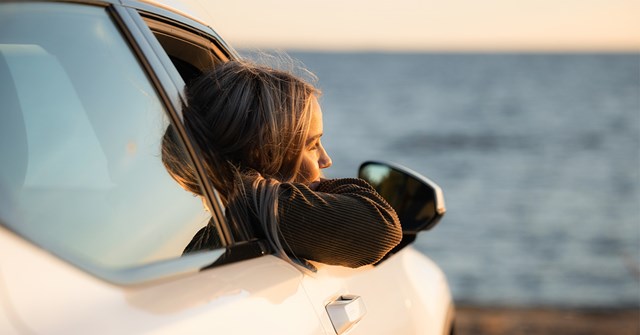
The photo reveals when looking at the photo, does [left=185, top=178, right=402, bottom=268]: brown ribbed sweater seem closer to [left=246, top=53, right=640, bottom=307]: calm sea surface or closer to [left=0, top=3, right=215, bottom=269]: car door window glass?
[left=0, top=3, right=215, bottom=269]: car door window glass

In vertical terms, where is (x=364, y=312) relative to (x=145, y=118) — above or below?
below

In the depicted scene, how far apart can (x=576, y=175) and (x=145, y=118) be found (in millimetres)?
28438

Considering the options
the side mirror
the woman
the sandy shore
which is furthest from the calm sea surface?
the woman

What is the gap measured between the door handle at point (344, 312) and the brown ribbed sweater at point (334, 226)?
0.09m

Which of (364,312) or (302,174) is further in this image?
(302,174)

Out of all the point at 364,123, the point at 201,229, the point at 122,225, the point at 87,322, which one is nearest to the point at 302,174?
the point at 201,229

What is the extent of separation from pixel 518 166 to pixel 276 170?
102ft

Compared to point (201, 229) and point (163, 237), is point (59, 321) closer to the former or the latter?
point (163, 237)

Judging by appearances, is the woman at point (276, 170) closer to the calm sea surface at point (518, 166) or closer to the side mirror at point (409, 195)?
the side mirror at point (409, 195)

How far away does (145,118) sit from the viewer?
1.93m

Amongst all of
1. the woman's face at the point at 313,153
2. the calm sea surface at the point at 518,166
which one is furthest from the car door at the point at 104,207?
the calm sea surface at the point at 518,166

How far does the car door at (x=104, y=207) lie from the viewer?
128 cm

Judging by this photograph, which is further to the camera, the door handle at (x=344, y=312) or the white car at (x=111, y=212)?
the door handle at (x=344, y=312)

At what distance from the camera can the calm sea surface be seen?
15.5m
